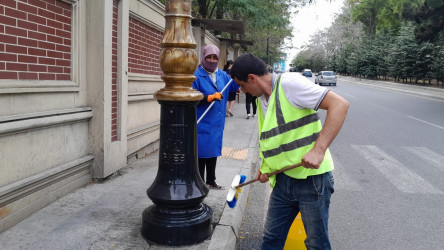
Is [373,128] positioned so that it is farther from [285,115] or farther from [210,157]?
[285,115]

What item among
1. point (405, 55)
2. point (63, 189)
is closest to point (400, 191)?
point (63, 189)

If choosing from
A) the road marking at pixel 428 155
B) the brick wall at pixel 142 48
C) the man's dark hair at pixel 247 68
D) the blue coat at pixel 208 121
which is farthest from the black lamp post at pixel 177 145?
the road marking at pixel 428 155

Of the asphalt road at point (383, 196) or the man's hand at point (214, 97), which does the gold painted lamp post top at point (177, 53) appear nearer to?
the man's hand at point (214, 97)

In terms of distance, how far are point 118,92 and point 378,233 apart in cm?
376

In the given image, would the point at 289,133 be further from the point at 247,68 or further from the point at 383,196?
the point at 383,196

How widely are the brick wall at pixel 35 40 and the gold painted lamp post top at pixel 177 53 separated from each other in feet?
4.57

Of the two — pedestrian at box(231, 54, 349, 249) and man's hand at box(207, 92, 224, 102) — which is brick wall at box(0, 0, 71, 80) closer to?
man's hand at box(207, 92, 224, 102)

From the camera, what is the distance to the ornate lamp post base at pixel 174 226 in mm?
3352

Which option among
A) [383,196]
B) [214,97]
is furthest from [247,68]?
[383,196]

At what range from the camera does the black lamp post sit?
3.29 m

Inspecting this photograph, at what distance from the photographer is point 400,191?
5727mm

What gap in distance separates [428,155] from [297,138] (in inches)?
266

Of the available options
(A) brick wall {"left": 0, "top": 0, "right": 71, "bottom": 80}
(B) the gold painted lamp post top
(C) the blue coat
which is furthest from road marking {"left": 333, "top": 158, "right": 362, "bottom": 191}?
(A) brick wall {"left": 0, "top": 0, "right": 71, "bottom": 80}

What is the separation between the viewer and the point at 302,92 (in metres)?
2.38
